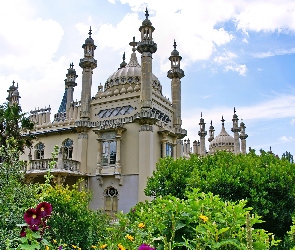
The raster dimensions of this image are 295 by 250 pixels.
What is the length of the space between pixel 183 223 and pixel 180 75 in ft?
83.3

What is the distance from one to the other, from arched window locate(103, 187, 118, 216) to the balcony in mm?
2490

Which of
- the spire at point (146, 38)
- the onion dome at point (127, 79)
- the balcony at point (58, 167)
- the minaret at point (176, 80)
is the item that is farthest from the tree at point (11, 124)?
the minaret at point (176, 80)

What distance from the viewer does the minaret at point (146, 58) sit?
2564cm

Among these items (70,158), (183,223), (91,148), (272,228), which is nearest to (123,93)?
(91,148)

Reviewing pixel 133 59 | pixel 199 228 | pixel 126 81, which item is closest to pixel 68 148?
pixel 126 81

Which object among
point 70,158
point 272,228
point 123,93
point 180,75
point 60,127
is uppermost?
point 180,75

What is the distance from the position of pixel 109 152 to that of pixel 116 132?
1.67 meters

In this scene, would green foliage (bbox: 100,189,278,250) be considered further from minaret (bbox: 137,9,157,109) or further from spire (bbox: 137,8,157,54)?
spire (bbox: 137,8,157,54)

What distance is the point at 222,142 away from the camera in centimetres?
5397

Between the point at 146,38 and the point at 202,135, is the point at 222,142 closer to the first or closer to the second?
the point at 202,135

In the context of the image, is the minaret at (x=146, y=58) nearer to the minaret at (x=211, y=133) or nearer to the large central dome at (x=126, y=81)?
the large central dome at (x=126, y=81)

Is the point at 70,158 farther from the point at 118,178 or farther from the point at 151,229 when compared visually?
the point at 151,229

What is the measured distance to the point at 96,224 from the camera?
14961 millimetres

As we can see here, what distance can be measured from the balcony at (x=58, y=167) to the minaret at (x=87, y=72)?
401 centimetres
